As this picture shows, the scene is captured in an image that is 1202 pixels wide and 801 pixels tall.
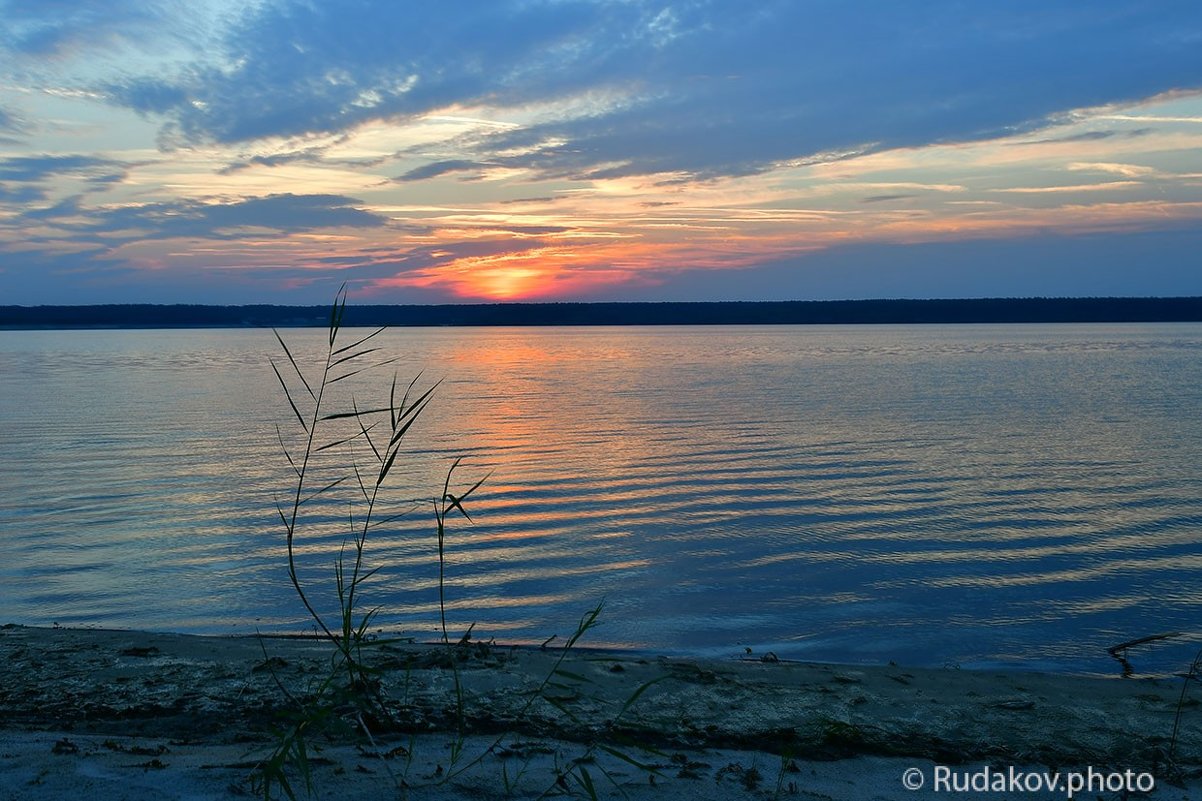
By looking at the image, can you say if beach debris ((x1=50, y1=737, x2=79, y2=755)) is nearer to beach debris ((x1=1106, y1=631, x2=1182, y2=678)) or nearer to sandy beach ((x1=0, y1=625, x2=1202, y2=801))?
sandy beach ((x1=0, y1=625, x2=1202, y2=801))

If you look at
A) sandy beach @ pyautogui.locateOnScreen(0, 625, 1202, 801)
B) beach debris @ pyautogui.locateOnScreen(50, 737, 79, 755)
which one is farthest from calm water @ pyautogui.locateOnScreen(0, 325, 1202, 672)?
beach debris @ pyautogui.locateOnScreen(50, 737, 79, 755)

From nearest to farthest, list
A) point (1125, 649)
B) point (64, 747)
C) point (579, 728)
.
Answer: point (64, 747)
point (579, 728)
point (1125, 649)

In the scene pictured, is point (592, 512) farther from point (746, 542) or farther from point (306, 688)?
point (306, 688)

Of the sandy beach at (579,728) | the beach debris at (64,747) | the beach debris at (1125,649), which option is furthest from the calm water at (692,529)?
the beach debris at (64,747)

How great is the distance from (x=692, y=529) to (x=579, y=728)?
6.57 m

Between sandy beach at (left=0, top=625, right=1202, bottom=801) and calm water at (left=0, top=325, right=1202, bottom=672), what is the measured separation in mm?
1261

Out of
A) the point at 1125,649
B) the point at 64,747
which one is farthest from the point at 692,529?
the point at 64,747

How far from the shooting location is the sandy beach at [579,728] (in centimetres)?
426

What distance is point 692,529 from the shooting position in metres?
11.6

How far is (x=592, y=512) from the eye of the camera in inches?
492

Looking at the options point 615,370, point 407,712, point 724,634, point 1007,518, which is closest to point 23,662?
point 407,712

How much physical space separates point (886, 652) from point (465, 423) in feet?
52.0

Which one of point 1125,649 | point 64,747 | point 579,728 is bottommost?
point 1125,649

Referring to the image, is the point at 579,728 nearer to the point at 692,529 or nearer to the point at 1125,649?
the point at 1125,649
